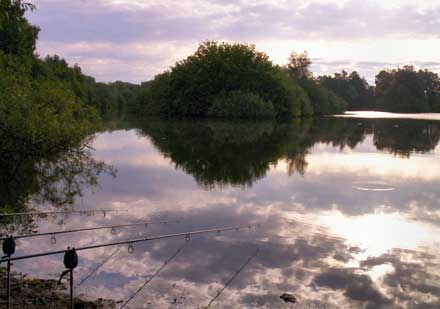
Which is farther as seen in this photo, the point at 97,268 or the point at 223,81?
the point at 223,81

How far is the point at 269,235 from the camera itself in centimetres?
1045

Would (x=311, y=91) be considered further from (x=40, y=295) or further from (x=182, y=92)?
(x=40, y=295)

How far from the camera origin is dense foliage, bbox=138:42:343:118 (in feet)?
234

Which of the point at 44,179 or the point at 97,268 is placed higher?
the point at 44,179

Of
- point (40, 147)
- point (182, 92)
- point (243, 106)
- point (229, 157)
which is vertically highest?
point (182, 92)

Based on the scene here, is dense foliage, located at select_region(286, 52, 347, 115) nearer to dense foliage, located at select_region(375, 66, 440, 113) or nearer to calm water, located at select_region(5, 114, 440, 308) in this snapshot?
dense foliage, located at select_region(375, 66, 440, 113)

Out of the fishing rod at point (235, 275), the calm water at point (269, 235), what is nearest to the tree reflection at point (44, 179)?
the calm water at point (269, 235)

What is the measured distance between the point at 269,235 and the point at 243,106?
57867 mm

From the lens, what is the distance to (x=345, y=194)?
15312mm

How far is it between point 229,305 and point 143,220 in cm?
527

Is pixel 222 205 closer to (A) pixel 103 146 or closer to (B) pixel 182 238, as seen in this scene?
(B) pixel 182 238

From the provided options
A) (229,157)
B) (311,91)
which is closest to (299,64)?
(311,91)

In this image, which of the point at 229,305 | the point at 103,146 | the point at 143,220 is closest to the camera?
the point at 229,305

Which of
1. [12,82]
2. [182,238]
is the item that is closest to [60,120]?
[12,82]
